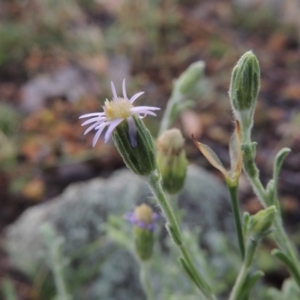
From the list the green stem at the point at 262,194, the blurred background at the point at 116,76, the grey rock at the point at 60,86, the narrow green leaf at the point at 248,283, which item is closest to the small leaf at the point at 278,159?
the green stem at the point at 262,194

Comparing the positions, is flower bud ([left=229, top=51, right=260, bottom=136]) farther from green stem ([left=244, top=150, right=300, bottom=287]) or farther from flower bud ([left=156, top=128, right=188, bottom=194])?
flower bud ([left=156, top=128, right=188, bottom=194])

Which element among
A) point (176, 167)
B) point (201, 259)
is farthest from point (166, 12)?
point (176, 167)

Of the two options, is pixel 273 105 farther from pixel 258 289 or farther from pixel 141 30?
pixel 258 289

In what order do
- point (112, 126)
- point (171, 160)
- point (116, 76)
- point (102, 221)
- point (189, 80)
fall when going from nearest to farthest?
point (112, 126), point (171, 160), point (189, 80), point (102, 221), point (116, 76)

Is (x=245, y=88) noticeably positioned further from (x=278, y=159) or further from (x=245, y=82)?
(x=278, y=159)

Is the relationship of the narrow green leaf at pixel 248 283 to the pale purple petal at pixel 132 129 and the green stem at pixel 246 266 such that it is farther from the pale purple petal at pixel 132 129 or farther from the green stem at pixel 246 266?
the pale purple petal at pixel 132 129

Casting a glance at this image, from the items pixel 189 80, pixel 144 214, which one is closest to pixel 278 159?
pixel 144 214
